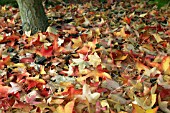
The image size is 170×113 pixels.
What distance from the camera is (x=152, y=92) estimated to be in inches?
68.7

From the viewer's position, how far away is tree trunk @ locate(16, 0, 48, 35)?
2.89m

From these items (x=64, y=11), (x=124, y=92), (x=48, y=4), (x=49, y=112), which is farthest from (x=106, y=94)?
(x=48, y=4)

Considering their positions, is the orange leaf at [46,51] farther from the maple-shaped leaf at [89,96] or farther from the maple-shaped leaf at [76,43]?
the maple-shaped leaf at [89,96]

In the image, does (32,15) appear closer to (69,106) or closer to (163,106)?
(69,106)

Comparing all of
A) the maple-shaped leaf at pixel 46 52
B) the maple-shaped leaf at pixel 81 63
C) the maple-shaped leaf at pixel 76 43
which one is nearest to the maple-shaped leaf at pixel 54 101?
the maple-shaped leaf at pixel 81 63

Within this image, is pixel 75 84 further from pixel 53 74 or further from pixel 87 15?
pixel 87 15

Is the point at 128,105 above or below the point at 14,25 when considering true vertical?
below

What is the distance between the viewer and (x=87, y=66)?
2.15 metres

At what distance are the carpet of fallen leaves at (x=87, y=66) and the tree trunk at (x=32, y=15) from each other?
12cm

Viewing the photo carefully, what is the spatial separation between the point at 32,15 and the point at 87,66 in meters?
1.04

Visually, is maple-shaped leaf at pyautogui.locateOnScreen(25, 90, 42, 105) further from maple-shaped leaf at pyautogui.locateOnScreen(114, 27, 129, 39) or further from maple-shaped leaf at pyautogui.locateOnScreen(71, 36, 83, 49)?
maple-shaped leaf at pyautogui.locateOnScreen(114, 27, 129, 39)

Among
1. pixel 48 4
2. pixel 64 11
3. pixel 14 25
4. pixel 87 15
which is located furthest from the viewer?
pixel 48 4

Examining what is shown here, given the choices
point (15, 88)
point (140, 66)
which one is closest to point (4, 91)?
point (15, 88)

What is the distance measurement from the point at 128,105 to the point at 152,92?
0.16 m
